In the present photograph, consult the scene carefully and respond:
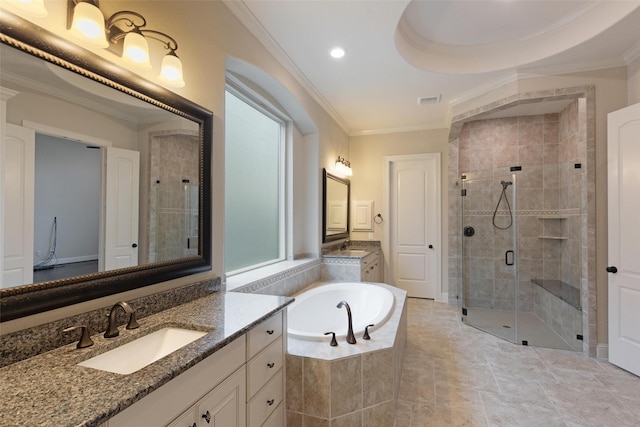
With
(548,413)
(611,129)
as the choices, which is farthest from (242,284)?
(611,129)

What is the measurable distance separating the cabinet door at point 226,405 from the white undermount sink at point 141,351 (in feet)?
0.77

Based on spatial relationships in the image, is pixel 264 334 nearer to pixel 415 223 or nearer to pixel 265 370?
pixel 265 370

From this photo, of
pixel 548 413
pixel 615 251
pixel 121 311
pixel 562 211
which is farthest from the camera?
pixel 562 211

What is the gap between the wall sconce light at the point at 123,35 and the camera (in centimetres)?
113

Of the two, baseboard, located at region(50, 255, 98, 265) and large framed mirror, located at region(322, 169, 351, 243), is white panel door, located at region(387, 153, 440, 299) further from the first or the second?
baseboard, located at region(50, 255, 98, 265)

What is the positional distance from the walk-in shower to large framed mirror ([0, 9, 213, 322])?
12.0 feet

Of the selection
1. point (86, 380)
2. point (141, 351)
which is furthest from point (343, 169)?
point (86, 380)

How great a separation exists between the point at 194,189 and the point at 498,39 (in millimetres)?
2984

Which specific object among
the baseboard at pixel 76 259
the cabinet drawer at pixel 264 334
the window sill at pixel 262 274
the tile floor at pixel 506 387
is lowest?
the tile floor at pixel 506 387

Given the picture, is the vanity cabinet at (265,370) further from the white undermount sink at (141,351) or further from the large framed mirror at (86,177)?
the large framed mirror at (86,177)

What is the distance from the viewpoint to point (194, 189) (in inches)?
69.7

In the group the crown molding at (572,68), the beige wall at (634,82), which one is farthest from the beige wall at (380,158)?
the beige wall at (634,82)

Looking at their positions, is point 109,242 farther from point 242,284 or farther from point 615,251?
point 615,251

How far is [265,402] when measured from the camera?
150 cm
